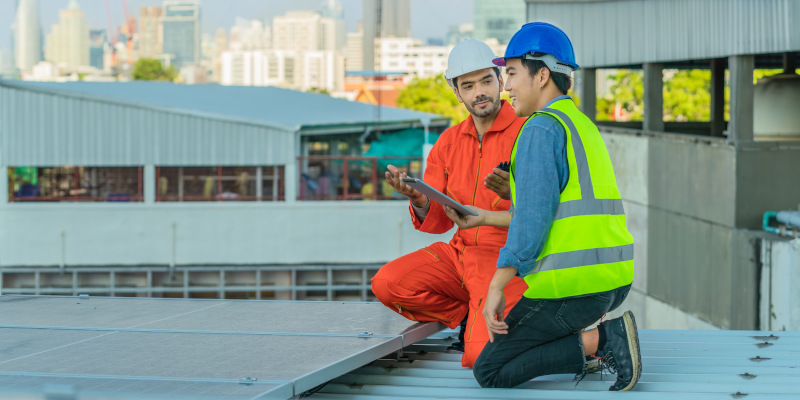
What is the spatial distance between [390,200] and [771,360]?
28.0m

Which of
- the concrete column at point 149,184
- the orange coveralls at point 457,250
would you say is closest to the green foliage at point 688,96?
the concrete column at point 149,184

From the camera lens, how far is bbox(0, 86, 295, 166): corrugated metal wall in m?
31.1

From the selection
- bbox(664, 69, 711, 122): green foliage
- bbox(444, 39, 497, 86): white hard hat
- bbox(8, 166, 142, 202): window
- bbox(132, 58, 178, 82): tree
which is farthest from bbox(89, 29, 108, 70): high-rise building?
bbox(444, 39, 497, 86): white hard hat

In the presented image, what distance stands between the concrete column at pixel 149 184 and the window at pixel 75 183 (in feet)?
0.76

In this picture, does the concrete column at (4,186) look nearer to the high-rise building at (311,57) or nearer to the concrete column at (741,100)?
the concrete column at (741,100)

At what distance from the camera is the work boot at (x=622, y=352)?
4.36 m

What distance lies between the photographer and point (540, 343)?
4.54m

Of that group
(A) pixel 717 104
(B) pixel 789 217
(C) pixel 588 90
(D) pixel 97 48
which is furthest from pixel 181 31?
(B) pixel 789 217

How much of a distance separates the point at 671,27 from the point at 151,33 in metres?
110

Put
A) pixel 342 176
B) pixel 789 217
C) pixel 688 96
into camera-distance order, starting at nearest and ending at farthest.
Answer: pixel 789 217 < pixel 342 176 < pixel 688 96

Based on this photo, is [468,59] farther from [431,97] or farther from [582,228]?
[431,97]

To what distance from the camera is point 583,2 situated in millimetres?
22625

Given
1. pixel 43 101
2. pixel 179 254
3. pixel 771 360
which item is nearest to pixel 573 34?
pixel 179 254

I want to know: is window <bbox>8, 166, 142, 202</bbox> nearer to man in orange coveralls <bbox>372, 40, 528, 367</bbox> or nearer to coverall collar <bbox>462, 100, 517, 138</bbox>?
man in orange coveralls <bbox>372, 40, 528, 367</bbox>
